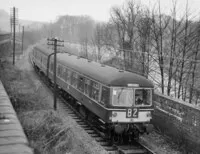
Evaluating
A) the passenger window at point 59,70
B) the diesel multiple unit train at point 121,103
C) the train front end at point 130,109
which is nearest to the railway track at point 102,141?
the diesel multiple unit train at point 121,103

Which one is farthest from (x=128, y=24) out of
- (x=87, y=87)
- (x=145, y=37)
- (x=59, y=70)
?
(x=87, y=87)

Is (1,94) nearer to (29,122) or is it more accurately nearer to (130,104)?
(29,122)

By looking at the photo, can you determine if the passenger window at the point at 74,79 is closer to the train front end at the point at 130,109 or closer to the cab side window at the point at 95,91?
the cab side window at the point at 95,91

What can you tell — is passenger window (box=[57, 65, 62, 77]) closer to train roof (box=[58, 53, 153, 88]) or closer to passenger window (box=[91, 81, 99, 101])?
train roof (box=[58, 53, 153, 88])

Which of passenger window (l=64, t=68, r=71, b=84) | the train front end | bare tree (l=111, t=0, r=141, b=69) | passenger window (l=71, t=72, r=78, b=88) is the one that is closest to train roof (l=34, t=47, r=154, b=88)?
the train front end

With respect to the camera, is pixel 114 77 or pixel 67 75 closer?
pixel 114 77

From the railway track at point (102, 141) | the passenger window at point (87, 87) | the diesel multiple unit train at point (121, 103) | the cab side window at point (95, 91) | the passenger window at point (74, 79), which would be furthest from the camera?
the passenger window at point (74, 79)

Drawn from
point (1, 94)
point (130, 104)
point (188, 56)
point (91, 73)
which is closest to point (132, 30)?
point (188, 56)

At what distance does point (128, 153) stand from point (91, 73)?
4.54 m

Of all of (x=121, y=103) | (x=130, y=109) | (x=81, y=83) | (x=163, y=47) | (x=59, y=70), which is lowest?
(x=130, y=109)

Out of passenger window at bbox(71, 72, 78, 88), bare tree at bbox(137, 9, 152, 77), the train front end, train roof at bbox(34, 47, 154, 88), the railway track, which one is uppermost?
bare tree at bbox(137, 9, 152, 77)

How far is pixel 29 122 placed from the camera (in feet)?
32.3

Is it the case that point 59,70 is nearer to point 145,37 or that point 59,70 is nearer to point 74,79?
point 74,79

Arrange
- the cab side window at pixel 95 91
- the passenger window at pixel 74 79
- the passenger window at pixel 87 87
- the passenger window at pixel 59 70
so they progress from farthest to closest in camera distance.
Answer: the passenger window at pixel 59 70 → the passenger window at pixel 74 79 → the passenger window at pixel 87 87 → the cab side window at pixel 95 91
